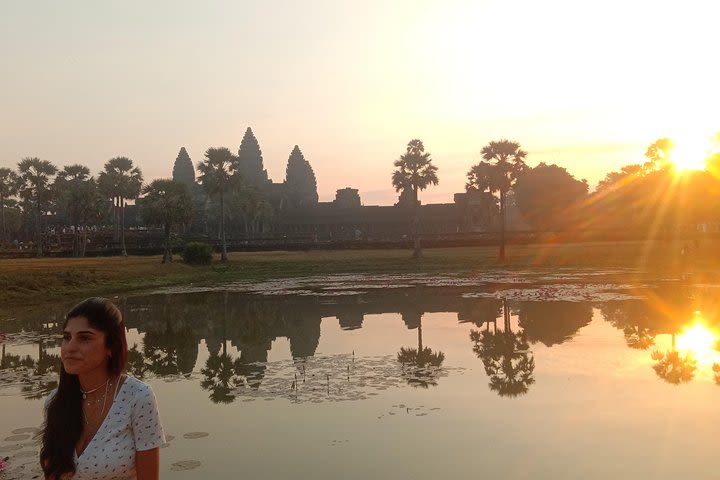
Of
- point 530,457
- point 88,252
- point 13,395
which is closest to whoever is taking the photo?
point 530,457

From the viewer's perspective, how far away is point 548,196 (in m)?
95.5

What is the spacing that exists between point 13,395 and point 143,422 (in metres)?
10.9

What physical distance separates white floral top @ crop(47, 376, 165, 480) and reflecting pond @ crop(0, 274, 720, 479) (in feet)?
16.5

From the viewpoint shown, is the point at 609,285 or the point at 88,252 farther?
the point at 88,252

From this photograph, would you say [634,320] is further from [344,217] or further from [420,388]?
[344,217]

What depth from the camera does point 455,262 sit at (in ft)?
177

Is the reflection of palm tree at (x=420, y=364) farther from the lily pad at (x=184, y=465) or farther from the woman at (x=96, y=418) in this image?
the woman at (x=96, y=418)

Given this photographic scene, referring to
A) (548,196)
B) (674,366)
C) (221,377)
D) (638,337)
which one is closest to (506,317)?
(638,337)

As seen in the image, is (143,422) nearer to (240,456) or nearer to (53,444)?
(53,444)

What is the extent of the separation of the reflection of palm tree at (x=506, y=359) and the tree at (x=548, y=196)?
252 feet

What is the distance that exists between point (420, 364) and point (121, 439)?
11.9m

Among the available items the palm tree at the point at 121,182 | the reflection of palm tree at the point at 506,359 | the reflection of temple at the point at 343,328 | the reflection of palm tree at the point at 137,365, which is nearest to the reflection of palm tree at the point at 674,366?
the reflection of temple at the point at 343,328

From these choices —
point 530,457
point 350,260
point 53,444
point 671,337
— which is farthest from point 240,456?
point 350,260

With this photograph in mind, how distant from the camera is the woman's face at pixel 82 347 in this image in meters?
3.59
